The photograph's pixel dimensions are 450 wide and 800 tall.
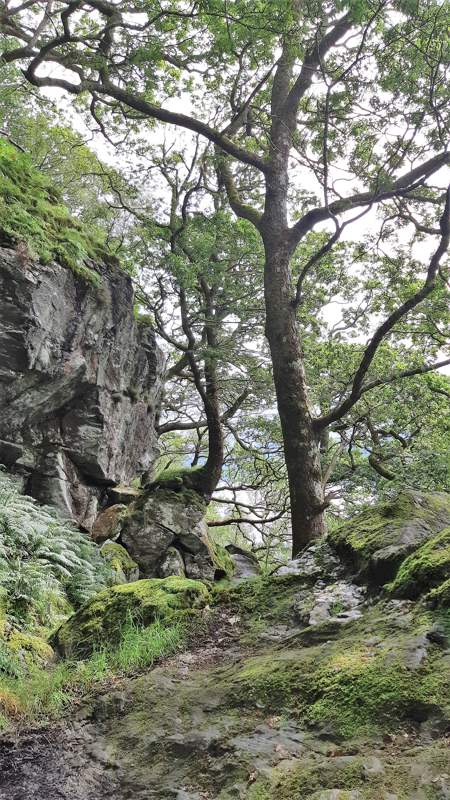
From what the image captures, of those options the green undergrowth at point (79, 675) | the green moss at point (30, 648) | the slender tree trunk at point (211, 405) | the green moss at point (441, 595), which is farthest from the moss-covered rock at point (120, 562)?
the green moss at point (441, 595)

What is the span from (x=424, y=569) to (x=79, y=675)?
252 cm

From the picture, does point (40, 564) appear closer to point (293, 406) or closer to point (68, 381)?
point (68, 381)

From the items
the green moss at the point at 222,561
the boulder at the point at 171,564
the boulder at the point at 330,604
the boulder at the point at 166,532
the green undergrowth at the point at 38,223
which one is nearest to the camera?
the boulder at the point at 330,604

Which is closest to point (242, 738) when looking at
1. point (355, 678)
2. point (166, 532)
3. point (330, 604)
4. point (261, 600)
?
point (355, 678)

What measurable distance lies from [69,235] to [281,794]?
10156 mm

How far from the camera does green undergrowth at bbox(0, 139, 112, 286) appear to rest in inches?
341

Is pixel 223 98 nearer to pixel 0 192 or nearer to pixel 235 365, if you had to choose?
pixel 0 192

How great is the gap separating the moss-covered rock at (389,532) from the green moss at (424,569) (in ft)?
0.81

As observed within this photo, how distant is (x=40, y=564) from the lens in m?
7.24

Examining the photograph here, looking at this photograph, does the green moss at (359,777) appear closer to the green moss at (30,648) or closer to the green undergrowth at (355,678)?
the green undergrowth at (355,678)

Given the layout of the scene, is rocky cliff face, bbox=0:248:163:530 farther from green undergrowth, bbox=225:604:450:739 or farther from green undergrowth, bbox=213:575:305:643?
green undergrowth, bbox=225:604:450:739

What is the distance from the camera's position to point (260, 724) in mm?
2521

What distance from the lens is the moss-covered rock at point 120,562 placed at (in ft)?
30.3

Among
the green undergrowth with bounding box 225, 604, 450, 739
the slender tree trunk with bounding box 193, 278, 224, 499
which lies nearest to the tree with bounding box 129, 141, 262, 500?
the slender tree trunk with bounding box 193, 278, 224, 499
